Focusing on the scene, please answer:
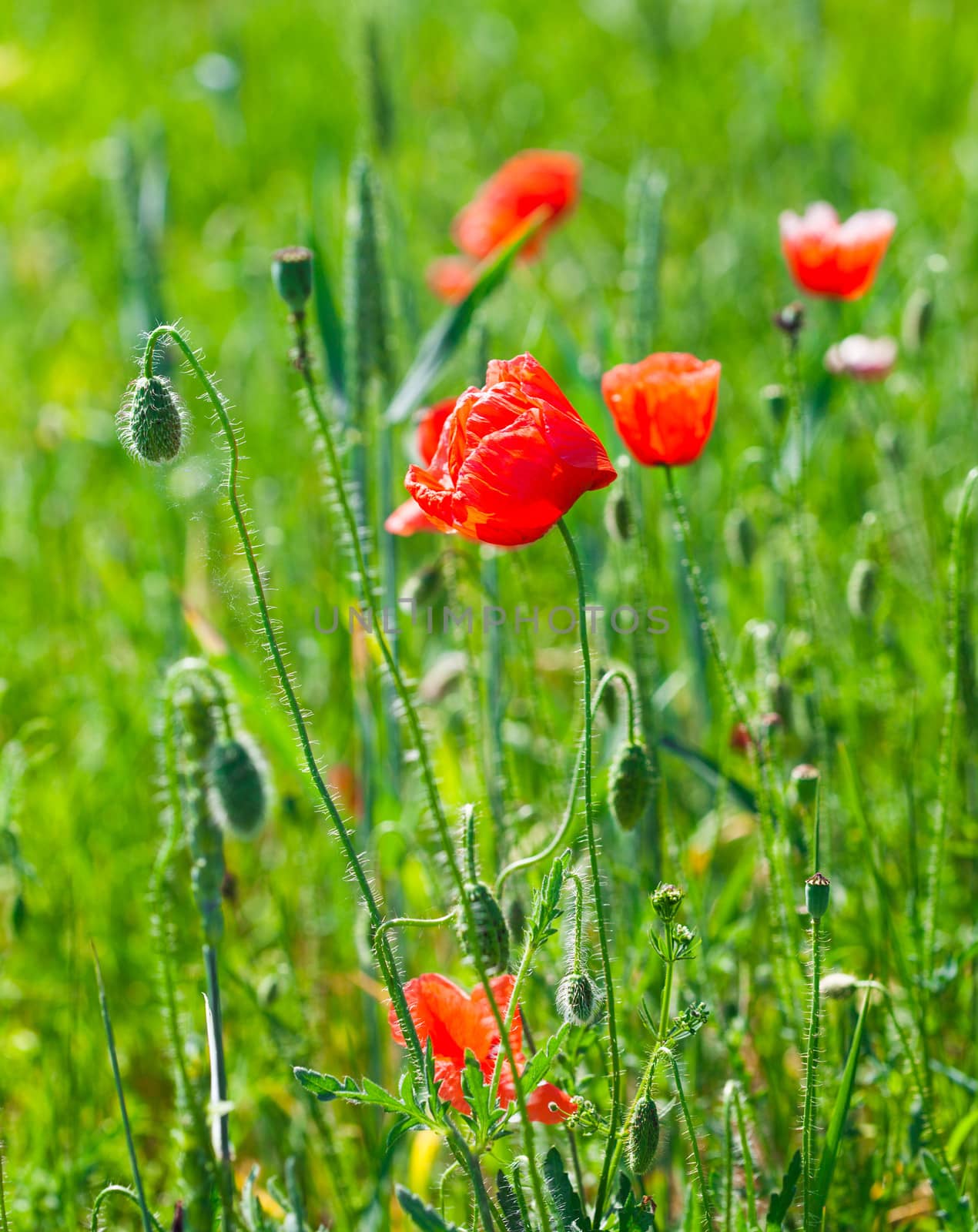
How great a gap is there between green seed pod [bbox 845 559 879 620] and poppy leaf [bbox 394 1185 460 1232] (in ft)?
3.26

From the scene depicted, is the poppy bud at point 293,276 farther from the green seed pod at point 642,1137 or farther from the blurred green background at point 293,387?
Answer: the green seed pod at point 642,1137

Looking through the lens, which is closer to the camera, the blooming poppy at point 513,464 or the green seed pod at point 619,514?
the blooming poppy at point 513,464

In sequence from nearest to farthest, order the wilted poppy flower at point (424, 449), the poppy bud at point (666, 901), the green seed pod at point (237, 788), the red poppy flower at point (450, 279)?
the poppy bud at point (666, 901) < the green seed pod at point (237, 788) < the wilted poppy flower at point (424, 449) < the red poppy flower at point (450, 279)

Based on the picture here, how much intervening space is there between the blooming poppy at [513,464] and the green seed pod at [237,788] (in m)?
0.39

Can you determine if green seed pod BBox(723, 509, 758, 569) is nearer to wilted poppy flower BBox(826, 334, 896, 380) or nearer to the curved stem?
wilted poppy flower BBox(826, 334, 896, 380)

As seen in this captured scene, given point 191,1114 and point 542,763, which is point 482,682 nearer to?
point 542,763

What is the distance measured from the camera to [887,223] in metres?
1.90

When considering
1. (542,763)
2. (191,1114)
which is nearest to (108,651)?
(542,763)

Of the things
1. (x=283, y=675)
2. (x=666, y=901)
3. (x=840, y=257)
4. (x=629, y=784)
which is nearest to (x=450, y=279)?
(x=840, y=257)

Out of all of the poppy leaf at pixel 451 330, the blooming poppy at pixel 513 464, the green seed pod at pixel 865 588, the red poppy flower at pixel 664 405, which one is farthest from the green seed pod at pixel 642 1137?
the poppy leaf at pixel 451 330

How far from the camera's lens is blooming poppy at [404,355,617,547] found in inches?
44.1

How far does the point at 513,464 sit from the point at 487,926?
1.23ft

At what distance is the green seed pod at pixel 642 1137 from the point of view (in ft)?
3.61

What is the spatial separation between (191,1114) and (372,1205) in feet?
0.67
